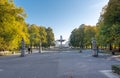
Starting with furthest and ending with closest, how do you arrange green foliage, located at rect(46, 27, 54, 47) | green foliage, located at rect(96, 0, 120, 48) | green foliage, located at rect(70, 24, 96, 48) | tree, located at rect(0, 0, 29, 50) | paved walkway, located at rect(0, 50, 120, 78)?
green foliage, located at rect(46, 27, 54, 47)
green foliage, located at rect(70, 24, 96, 48)
tree, located at rect(0, 0, 29, 50)
green foliage, located at rect(96, 0, 120, 48)
paved walkway, located at rect(0, 50, 120, 78)

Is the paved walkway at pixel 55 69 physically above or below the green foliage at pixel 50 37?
below

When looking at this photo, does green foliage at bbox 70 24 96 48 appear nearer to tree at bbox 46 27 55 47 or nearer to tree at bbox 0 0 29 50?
tree at bbox 46 27 55 47

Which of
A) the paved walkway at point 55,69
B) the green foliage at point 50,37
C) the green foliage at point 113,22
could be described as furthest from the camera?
the green foliage at point 50,37

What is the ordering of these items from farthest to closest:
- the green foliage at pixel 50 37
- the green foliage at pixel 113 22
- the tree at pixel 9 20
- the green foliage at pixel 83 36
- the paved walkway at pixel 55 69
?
the green foliage at pixel 50 37 < the green foliage at pixel 83 36 < the tree at pixel 9 20 < the green foliage at pixel 113 22 < the paved walkway at pixel 55 69

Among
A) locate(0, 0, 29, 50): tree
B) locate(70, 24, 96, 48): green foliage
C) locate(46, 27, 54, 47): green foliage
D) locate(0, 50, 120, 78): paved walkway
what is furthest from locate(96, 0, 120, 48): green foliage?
locate(46, 27, 54, 47): green foliage

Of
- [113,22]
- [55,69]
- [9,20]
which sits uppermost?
[9,20]

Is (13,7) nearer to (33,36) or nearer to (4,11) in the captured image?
(4,11)

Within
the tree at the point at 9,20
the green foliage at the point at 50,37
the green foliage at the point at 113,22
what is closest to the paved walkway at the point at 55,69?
the green foliage at the point at 113,22

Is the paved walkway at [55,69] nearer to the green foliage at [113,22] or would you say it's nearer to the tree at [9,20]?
the green foliage at [113,22]

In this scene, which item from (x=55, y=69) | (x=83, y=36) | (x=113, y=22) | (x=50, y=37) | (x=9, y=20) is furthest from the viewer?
(x=50, y=37)

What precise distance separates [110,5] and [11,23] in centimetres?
1672

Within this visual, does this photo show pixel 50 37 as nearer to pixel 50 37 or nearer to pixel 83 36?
pixel 50 37

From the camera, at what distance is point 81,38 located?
9581 centimetres

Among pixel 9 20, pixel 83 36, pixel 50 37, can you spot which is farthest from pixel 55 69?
pixel 50 37
